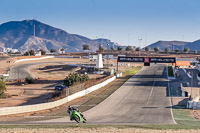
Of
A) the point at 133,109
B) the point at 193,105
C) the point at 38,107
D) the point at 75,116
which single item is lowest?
the point at 133,109

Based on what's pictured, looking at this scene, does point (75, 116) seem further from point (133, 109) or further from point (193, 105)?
point (193, 105)

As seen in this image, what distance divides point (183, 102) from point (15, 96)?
82.8ft

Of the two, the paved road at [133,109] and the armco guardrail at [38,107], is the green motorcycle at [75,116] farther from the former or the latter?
the armco guardrail at [38,107]

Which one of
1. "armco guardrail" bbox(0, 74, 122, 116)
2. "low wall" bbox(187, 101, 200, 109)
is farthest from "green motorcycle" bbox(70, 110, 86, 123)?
"low wall" bbox(187, 101, 200, 109)

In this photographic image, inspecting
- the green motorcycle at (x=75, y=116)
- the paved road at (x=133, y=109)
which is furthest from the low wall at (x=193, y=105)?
the green motorcycle at (x=75, y=116)

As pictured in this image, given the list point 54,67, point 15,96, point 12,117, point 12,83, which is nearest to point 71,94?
point 15,96

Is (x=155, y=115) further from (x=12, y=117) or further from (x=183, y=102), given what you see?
A: (x=12, y=117)

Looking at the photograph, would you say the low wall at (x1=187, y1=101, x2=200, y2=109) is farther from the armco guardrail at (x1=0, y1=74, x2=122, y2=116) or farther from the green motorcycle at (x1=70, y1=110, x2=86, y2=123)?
the green motorcycle at (x1=70, y1=110, x2=86, y2=123)

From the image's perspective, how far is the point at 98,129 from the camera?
20609mm

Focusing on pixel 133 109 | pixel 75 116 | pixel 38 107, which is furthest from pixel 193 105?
pixel 75 116

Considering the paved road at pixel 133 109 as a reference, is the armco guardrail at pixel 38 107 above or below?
above

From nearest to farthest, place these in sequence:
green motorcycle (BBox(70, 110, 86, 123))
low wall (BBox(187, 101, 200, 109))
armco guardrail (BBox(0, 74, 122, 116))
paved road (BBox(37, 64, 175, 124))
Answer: green motorcycle (BBox(70, 110, 86, 123)) → paved road (BBox(37, 64, 175, 124)) → armco guardrail (BBox(0, 74, 122, 116)) → low wall (BBox(187, 101, 200, 109))

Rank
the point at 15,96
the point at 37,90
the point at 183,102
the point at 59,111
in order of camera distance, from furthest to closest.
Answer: the point at 37,90 < the point at 15,96 < the point at 183,102 < the point at 59,111

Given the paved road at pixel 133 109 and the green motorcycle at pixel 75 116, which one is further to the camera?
the paved road at pixel 133 109
